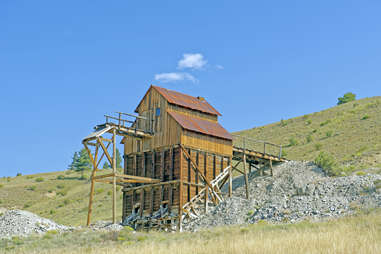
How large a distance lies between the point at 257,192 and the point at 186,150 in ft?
27.8

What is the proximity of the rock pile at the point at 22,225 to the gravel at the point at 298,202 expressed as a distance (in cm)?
995

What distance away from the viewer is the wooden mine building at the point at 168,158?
40.2 m

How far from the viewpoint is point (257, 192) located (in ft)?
149

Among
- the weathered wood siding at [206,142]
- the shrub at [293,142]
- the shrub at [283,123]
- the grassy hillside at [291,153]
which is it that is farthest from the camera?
the shrub at [283,123]

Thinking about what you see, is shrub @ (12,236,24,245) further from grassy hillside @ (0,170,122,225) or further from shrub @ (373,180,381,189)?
grassy hillside @ (0,170,122,225)

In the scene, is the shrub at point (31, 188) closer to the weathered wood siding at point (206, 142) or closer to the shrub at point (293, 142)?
the shrub at point (293, 142)

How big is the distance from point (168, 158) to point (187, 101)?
630 centimetres

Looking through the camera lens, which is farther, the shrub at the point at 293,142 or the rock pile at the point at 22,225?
the shrub at the point at 293,142

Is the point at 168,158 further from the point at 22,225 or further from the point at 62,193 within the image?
the point at 62,193

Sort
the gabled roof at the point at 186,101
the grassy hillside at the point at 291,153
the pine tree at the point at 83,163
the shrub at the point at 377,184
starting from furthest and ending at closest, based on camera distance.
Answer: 1. the pine tree at the point at 83,163
2. the grassy hillside at the point at 291,153
3. the gabled roof at the point at 186,101
4. the shrub at the point at 377,184

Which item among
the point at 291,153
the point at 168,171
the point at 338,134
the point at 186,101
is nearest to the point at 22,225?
the point at 168,171

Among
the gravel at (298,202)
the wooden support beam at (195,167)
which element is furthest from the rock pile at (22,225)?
the wooden support beam at (195,167)

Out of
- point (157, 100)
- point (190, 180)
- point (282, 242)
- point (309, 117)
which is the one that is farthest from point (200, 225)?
point (309, 117)

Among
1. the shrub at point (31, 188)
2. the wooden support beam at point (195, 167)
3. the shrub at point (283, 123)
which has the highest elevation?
the shrub at point (283, 123)
